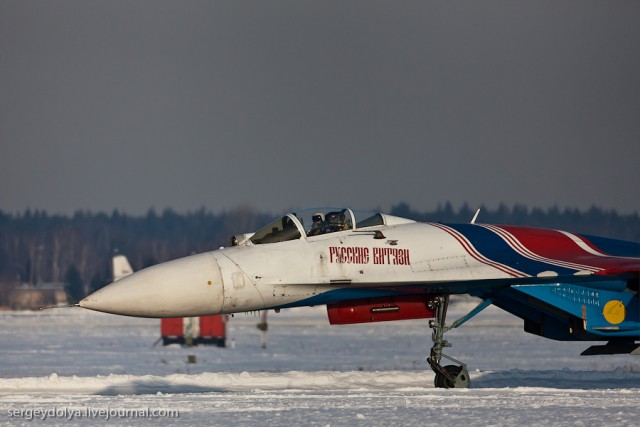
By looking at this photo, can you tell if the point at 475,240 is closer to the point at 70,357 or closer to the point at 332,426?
the point at 332,426

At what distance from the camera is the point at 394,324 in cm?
5156

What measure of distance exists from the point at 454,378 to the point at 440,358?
0.38m

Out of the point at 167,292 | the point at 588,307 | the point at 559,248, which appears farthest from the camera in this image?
the point at 559,248

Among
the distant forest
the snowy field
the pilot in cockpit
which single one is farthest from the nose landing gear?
the distant forest

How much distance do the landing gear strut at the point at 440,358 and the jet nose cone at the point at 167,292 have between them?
3.48 meters

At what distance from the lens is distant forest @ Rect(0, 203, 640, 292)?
169 feet

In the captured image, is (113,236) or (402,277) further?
(113,236)

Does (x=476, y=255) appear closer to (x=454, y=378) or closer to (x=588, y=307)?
(x=454, y=378)

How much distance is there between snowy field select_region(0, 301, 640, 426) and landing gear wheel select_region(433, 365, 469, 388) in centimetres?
36

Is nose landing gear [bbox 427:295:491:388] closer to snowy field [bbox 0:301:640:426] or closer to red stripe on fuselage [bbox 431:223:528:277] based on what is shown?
snowy field [bbox 0:301:640:426]

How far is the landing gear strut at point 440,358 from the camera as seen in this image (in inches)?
653

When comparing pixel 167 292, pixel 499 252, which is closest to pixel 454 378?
pixel 499 252

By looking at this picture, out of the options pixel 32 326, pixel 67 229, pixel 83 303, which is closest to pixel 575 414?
pixel 83 303

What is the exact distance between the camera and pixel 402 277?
627 inches
